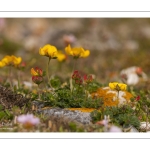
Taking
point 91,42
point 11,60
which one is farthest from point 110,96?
point 91,42

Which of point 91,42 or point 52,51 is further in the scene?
point 91,42

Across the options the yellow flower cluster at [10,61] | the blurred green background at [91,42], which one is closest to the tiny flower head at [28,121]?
the yellow flower cluster at [10,61]

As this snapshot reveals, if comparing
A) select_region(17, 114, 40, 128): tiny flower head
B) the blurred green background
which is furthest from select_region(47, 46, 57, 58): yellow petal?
the blurred green background

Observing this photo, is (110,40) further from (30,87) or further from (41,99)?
(41,99)

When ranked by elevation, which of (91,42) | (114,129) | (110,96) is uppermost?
(91,42)

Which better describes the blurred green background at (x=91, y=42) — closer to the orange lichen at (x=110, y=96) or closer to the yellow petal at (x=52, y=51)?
the orange lichen at (x=110, y=96)

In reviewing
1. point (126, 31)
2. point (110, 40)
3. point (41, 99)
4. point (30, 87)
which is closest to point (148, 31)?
point (126, 31)

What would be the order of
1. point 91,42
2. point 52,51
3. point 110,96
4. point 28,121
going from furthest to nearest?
point 91,42 → point 110,96 → point 52,51 → point 28,121

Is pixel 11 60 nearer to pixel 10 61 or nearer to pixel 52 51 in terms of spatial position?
pixel 10 61

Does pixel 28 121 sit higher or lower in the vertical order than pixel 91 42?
lower

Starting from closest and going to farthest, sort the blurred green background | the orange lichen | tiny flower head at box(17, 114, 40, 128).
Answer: tiny flower head at box(17, 114, 40, 128) < the orange lichen < the blurred green background

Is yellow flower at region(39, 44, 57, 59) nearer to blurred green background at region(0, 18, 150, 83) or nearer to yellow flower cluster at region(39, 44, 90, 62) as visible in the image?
yellow flower cluster at region(39, 44, 90, 62)

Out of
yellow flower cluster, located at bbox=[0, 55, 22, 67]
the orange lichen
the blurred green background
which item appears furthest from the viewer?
the blurred green background
